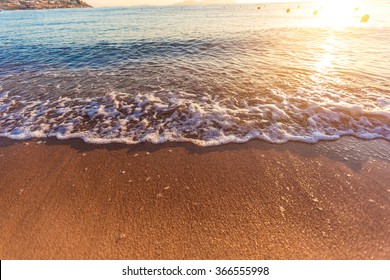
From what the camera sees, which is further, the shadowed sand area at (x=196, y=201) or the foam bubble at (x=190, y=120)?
the foam bubble at (x=190, y=120)

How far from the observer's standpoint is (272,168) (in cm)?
365

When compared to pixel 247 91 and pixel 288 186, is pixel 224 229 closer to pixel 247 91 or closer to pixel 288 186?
pixel 288 186

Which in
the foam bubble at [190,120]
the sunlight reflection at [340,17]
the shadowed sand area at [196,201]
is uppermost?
the sunlight reflection at [340,17]

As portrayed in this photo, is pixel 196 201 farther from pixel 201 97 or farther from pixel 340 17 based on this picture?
pixel 340 17

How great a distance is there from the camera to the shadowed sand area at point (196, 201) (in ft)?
8.18

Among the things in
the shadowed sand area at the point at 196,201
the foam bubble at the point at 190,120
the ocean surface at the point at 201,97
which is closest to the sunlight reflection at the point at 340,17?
the ocean surface at the point at 201,97

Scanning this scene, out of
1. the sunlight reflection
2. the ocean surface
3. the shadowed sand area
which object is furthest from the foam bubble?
the sunlight reflection

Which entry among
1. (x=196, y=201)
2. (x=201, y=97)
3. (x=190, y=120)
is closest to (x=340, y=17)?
(x=201, y=97)

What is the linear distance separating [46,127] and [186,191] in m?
4.30

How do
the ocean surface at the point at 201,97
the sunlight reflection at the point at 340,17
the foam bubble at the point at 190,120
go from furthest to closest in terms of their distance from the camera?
1. the sunlight reflection at the point at 340,17
2. the ocean surface at the point at 201,97
3. the foam bubble at the point at 190,120

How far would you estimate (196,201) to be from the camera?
3.08m

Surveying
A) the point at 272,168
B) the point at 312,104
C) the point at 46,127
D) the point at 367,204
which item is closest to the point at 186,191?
the point at 272,168

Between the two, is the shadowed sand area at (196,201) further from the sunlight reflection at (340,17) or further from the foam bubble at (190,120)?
the sunlight reflection at (340,17)

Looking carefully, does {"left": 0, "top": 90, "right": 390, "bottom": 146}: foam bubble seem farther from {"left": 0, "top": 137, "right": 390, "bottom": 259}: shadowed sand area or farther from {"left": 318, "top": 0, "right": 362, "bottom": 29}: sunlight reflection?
{"left": 318, "top": 0, "right": 362, "bottom": 29}: sunlight reflection
